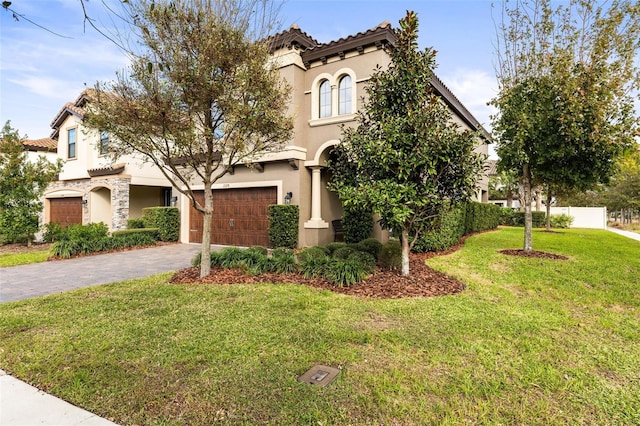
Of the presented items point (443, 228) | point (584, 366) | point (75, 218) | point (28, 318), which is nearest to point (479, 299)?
point (584, 366)

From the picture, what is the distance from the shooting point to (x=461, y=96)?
17484 mm

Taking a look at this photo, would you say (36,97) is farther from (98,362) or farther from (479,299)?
(479,299)

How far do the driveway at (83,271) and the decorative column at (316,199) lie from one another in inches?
180

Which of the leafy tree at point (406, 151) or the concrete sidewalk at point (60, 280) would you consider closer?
the concrete sidewalk at point (60, 280)

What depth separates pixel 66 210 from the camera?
20.6m

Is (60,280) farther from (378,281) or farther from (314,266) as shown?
(378,281)

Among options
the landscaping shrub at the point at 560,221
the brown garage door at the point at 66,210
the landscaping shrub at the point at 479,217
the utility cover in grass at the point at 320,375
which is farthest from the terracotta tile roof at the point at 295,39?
the landscaping shrub at the point at 560,221

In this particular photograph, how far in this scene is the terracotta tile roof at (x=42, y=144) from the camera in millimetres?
22281

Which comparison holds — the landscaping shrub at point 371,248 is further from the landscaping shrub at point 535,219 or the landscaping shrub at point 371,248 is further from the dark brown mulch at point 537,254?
the landscaping shrub at point 535,219

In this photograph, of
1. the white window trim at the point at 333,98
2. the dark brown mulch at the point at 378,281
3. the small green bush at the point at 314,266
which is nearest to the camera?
the dark brown mulch at the point at 378,281

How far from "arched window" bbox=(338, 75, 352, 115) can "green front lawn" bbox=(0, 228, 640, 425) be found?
24.0 feet

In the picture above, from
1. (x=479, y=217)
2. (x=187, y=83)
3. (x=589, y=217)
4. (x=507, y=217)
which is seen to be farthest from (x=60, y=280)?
(x=589, y=217)

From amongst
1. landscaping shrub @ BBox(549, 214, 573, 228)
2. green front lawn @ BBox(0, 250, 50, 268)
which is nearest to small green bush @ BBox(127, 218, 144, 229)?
green front lawn @ BBox(0, 250, 50, 268)

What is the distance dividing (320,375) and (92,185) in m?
19.9
